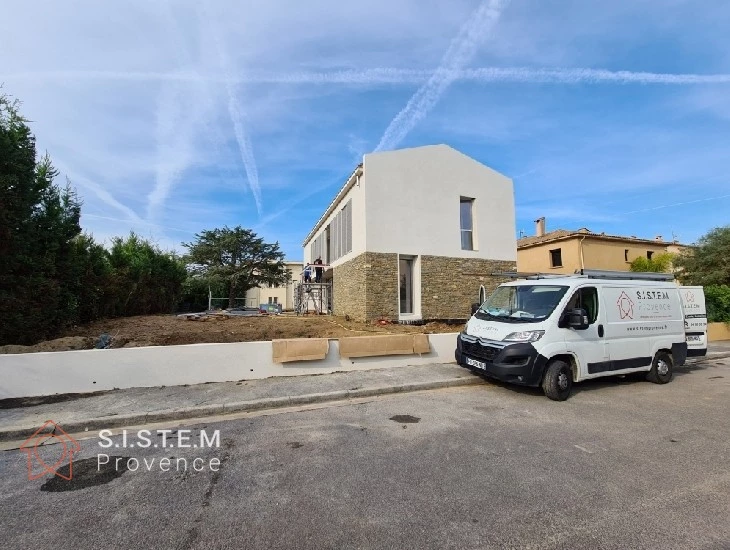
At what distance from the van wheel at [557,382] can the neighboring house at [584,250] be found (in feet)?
67.7

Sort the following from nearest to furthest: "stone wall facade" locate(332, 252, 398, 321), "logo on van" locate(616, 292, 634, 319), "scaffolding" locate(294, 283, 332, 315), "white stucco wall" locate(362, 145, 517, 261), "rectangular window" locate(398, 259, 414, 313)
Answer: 1. "logo on van" locate(616, 292, 634, 319)
2. "stone wall facade" locate(332, 252, 398, 321)
3. "white stucco wall" locate(362, 145, 517, 261)
4. "rectangular window" locate(398, 259, 414, 313)
5. "scaffolding" locate(294, 283, 332, 315)

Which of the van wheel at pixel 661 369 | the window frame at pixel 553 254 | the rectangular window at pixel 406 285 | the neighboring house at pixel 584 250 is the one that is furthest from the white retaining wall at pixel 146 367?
the window frame at pixel 553 254

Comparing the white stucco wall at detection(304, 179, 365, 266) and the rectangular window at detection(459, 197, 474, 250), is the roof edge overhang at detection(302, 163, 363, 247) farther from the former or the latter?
the rectangular window at detection(459, 197, 474, 250)

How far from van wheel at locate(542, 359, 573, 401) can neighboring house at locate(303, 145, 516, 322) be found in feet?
28.5

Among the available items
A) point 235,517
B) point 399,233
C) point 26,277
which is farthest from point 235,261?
point 235,517

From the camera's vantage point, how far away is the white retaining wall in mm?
6535

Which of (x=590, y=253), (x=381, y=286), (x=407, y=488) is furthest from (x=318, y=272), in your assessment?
(x=407, y=488)

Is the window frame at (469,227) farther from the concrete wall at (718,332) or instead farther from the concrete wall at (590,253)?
the concrete wall at (590,253)

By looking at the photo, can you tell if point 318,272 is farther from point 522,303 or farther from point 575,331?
point 575,331

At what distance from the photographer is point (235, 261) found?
36.8 meters

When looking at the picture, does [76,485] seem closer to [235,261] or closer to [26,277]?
[26,277]

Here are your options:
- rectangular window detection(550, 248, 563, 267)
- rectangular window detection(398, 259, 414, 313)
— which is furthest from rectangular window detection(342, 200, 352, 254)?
rectangular window detection(550, 248, 563, 267)

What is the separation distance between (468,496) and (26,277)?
10.7m

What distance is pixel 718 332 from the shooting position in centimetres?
1631
